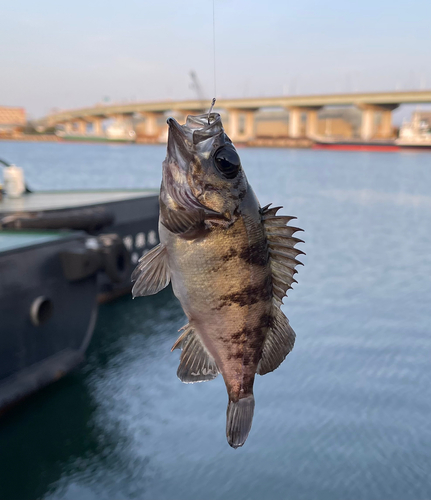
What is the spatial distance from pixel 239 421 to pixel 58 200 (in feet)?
53.3

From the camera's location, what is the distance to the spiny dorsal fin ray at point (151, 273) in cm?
281

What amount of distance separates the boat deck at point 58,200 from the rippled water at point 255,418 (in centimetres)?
365

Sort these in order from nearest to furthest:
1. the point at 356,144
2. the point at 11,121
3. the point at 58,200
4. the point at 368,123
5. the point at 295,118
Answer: the point at 58,200 → the point at 368,123 → the point at 295,118 → the point at 356,144 → the point at 11,121

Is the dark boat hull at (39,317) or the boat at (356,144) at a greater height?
the dark boat hull at (39,317)

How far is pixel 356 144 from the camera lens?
430 feet

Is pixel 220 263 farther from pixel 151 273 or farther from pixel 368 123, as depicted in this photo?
pixel 368 123

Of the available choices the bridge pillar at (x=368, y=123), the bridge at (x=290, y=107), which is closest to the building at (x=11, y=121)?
the bridge at (x=290, y=107)

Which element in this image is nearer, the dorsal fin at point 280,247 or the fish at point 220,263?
the fish at point 220,263

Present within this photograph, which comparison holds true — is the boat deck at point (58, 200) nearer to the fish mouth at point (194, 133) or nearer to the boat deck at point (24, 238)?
the boat deck at point (24, 238)

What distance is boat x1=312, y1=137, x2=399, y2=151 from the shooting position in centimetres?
12688

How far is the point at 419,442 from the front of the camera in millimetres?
10812

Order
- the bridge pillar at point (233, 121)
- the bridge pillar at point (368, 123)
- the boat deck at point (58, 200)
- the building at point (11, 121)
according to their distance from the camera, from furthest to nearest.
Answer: the building at point (11, 121)
the bridge pillar at point (368, 123)
the bridge pillar at point (233, 121)
the boat deck at point (58, 200)

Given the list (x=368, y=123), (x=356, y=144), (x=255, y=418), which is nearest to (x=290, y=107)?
(x=368, y=123)

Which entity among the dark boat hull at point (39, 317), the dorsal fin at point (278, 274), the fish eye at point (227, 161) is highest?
the fish eye at point (227, 161)
